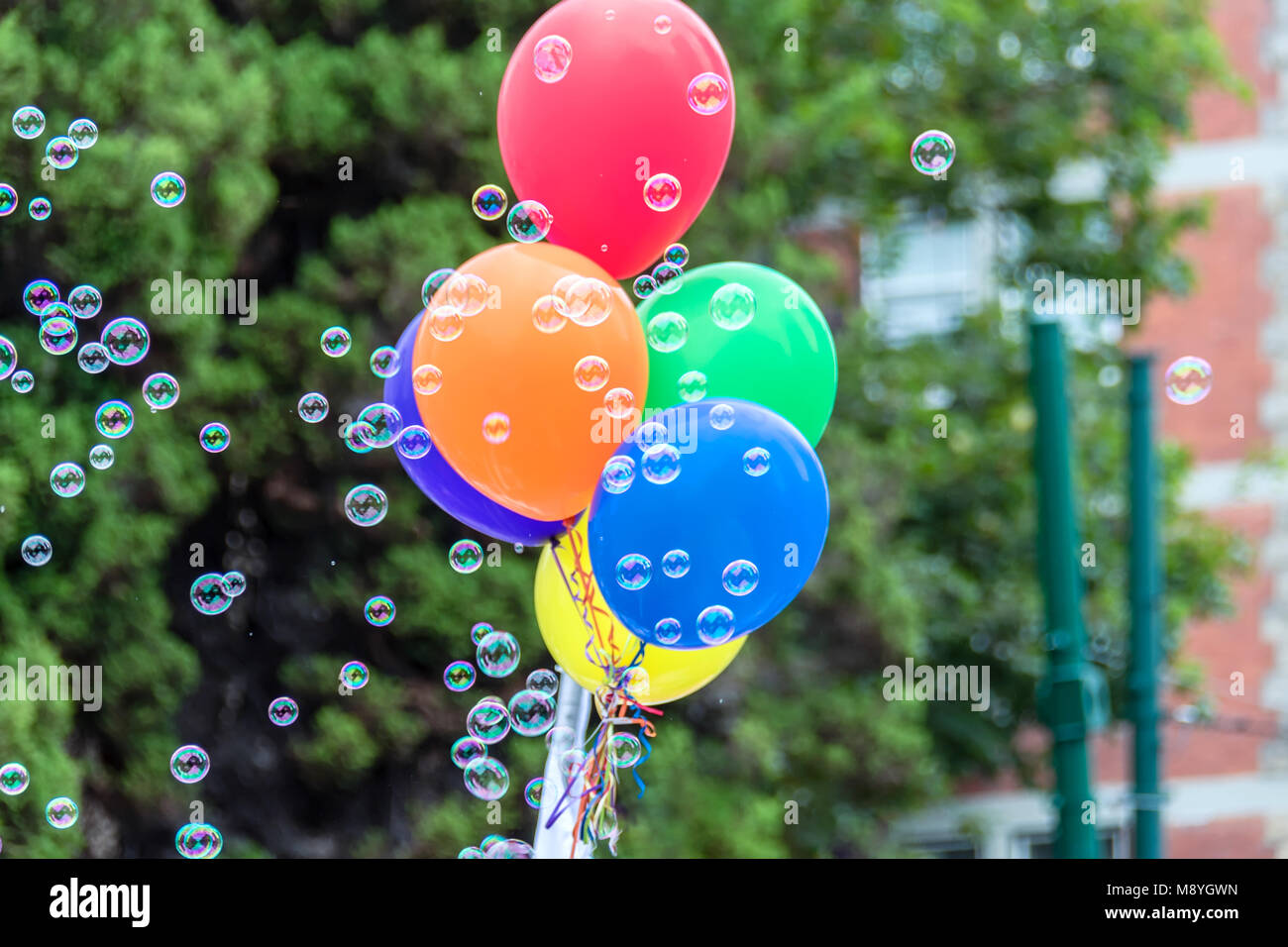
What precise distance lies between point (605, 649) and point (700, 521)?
406mm

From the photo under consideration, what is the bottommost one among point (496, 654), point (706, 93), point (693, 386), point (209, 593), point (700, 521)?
point (496, 654)

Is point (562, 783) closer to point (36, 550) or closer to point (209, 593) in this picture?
point (209, 593)

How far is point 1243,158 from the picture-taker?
1055cm

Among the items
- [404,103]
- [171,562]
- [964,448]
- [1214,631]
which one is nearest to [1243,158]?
[1214,631]

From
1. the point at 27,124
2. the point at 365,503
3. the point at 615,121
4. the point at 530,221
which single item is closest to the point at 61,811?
the point at 365,503

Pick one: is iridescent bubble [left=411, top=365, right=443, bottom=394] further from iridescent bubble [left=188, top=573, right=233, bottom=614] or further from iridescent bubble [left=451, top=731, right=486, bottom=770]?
iridescent bubble [left=188, top=573, right=233, bottom=614]

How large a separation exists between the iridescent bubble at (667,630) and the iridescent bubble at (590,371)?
1.45ft

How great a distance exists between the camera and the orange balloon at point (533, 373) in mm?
2725

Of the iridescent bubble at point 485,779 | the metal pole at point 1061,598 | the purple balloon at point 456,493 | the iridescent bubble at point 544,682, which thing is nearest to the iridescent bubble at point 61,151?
the purple balloon at point 456,493

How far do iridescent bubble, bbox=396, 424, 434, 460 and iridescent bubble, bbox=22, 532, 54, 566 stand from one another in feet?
4.41

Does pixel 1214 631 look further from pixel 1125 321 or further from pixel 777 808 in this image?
pixel 777 808

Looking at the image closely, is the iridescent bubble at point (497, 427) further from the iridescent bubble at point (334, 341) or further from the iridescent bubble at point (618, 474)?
the iridescent bubble at point (334, 341)

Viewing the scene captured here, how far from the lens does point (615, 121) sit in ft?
9.39

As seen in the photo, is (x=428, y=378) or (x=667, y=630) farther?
(x=428, y=378)
